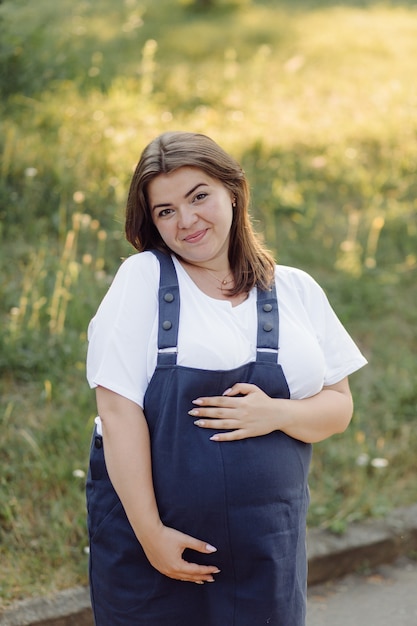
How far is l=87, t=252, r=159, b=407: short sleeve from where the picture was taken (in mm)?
2281

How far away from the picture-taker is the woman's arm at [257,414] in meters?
2.32

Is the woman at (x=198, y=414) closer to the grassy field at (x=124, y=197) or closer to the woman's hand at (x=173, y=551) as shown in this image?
the woman's hand at (x=173, y=551)

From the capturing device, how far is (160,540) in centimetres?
229

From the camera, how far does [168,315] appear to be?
7.63ft

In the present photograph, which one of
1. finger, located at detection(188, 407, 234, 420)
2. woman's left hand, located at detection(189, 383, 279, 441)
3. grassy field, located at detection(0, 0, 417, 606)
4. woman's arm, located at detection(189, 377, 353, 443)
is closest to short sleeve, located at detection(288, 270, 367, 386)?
woman's arm, located at detection(189, 377, 353, 443)

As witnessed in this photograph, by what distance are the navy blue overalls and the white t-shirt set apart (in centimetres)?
3

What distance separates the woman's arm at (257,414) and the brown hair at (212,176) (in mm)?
320

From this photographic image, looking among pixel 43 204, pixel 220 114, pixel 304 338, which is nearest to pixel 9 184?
pixel 43 204

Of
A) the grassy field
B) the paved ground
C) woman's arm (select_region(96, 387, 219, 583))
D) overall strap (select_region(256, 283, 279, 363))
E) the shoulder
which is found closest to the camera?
woman's arm (select_region(96, 387, 219, 583))

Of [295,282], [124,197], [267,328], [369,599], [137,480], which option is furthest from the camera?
[124,197]

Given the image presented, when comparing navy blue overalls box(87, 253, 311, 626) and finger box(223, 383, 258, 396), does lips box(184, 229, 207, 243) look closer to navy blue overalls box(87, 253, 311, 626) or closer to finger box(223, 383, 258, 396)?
navy blue overalls box(87, 253, 311, 626)

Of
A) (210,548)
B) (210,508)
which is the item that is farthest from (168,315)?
(210,548)

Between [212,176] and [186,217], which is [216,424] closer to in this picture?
[186,217]

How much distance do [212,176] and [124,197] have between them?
11.0 ft
